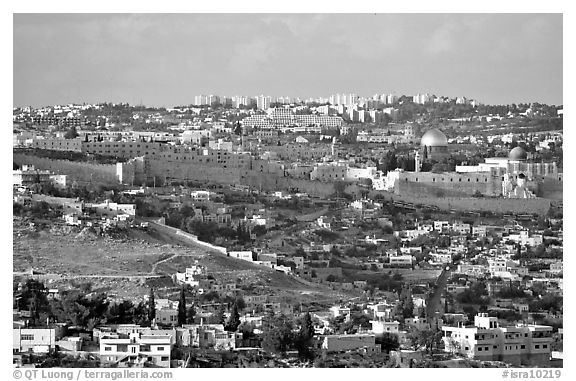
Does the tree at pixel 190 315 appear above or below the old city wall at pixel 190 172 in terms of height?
below

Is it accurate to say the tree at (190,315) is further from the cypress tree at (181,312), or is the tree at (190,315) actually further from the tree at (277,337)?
the tree at (277,337)

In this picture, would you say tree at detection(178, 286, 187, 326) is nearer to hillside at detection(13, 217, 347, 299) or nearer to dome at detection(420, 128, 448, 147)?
hillside at detection(13, 217, 347, 299)

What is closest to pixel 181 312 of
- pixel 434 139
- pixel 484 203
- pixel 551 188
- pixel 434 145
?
pixel 484 203

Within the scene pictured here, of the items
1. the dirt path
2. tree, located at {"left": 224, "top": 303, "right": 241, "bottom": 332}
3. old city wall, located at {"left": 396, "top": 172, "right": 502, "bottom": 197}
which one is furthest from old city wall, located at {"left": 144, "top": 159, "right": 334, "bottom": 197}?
tree, located at {"left": 224, "top": 303, "right": 241, "bottom": 332}

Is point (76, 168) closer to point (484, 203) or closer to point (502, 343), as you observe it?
point (484, 203)

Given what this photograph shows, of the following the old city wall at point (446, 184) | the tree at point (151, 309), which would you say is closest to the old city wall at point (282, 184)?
the old city wall at point (446, 184)

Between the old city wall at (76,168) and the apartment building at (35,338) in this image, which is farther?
the old city wall at (76,168)
